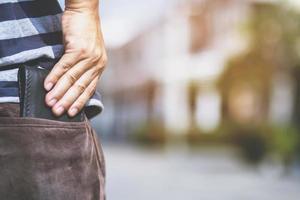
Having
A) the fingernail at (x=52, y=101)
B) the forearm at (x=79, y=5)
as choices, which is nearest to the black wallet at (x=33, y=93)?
the fingernail at (x=52, y=101)

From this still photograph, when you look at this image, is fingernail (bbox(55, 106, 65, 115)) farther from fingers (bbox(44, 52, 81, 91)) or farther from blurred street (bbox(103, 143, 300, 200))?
blurred street (bbox(103, 143, 300, 200))

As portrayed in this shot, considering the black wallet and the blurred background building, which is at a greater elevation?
the black wallet

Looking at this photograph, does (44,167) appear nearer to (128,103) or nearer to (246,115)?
(246,115)

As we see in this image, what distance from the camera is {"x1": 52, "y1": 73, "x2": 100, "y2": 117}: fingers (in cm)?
148

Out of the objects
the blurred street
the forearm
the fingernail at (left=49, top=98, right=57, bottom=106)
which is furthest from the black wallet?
the blurred street

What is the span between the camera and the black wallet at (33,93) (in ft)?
4.76

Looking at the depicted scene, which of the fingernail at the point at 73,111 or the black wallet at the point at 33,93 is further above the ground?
the black wallet at the point at 33,93

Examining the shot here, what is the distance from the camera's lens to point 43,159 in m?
1.43

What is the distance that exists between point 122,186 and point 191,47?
96.1 ft

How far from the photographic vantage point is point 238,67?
2966 cm

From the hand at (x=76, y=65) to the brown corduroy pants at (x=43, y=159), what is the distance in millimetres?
48

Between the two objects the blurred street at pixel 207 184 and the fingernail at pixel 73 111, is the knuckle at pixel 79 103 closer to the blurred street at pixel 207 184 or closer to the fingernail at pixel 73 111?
the fingernail at pixel 73 111

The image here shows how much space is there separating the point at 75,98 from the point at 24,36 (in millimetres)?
163


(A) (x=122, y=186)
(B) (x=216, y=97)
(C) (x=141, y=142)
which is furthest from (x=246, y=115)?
(A) (x=122, y=186)
